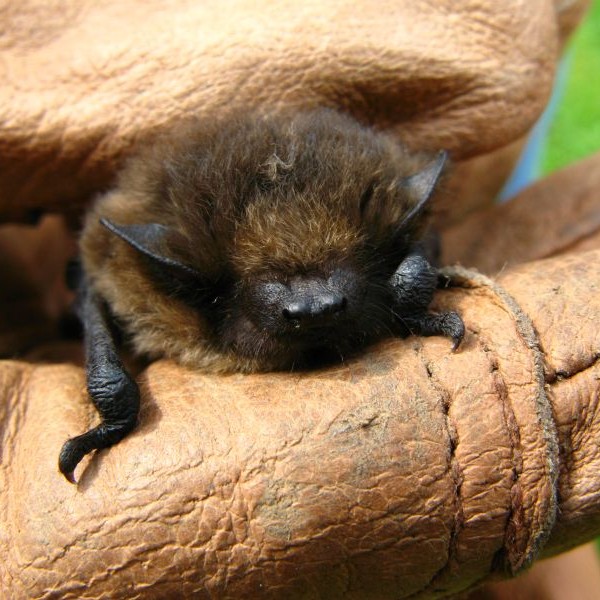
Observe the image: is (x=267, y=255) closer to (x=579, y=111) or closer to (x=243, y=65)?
(x=243, y=65)

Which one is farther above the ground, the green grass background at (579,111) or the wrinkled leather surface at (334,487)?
the wrinkled leather surface at (334,487)

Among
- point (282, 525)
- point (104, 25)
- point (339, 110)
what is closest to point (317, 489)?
point (282, 525)

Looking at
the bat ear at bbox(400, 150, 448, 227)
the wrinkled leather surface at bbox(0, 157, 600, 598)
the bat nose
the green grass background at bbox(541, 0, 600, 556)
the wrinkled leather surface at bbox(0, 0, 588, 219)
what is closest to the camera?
the wrinkled leather surface at bbox(0, 157, 600, 598)

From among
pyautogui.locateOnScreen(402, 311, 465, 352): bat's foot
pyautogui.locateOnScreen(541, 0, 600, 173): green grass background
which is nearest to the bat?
pyautogui.locateOnScreen(402, 311, 465, 352): bat's foot

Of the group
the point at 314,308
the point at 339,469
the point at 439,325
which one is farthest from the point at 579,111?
the point at 339,469

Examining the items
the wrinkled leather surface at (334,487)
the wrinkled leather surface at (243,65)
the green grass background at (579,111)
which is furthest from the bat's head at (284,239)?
the green grass background at (579,111)

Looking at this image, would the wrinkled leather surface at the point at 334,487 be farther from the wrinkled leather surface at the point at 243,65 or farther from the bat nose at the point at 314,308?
the wrinkled leather surface at the point at 243,65

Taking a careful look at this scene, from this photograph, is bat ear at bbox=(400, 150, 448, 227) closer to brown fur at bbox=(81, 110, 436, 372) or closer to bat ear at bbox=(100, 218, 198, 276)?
brown fur at bbox=(81, 110, 436, 372)
